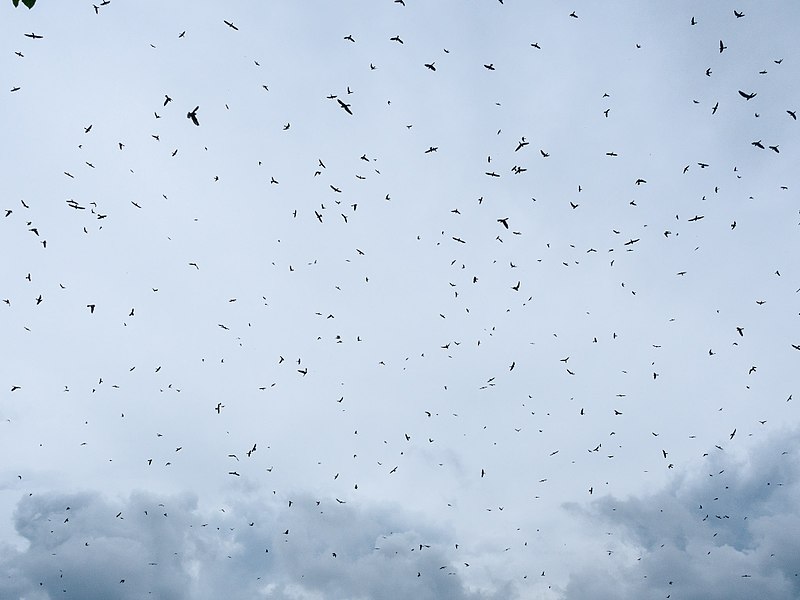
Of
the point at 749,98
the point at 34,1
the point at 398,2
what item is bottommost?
the point at 34,1

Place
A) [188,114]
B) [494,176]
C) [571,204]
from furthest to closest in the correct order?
[571,204]
[494,176]
[188,114]

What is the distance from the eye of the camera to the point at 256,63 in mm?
25016

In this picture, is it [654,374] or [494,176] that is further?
[654,374]

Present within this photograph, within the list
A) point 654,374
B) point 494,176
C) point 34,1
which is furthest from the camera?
point 654,374

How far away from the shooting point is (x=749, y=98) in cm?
2541

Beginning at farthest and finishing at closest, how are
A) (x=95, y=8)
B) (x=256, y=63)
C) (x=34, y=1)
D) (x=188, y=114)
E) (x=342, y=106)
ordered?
(x=256, y=63) → (x=342, y=106) → (x=95, y=8) → (x=188, y=114) → (x=34, y=1)

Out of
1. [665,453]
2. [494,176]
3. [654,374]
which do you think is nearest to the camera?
[494,176]

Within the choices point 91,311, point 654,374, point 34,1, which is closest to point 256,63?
point 91,311

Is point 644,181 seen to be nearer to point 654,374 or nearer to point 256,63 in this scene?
point 654,374

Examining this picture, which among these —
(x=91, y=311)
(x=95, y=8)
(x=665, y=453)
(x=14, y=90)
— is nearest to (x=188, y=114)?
(x=95, y=8)

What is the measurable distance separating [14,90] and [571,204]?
2914cm

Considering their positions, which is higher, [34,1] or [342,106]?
[342,106]

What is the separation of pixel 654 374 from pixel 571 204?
47.3ft

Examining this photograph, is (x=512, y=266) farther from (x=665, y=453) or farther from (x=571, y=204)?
(x=665, y=453)
